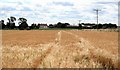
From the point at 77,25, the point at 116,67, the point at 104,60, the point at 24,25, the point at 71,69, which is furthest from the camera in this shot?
the point at 77,25

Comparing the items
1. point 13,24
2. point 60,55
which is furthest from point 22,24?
point 60,55

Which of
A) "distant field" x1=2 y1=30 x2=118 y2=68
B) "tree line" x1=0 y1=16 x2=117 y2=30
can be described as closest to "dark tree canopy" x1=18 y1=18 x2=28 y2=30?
"tree line" x1=0 y1=16 x2=117 y2=30

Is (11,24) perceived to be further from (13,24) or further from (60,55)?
(60,55)

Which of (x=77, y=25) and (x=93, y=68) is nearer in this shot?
(x=93, y=68)

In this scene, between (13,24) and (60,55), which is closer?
(60,55)

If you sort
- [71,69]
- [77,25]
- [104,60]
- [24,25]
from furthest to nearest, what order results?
1. [77,25]
2. [24,25]
3. [104,60]
4. [71,69]

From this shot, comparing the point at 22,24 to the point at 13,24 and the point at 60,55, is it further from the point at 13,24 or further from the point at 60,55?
the point at 60,55

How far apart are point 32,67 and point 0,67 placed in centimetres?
103

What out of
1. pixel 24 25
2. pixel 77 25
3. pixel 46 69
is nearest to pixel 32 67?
pixel 46 69

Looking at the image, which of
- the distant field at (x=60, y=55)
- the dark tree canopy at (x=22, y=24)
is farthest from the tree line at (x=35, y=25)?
the distant field at (x=60, y=55)

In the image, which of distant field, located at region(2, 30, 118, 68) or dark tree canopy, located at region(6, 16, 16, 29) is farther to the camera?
dark tree canopy, located at region(6, 16, 16, 29)

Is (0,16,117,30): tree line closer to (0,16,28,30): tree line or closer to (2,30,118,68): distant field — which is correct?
(0,16,28,30): tree line

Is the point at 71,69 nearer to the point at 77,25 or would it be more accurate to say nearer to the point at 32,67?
the point at 32,67

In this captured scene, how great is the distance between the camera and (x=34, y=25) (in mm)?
164500
